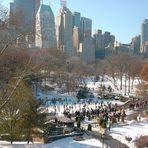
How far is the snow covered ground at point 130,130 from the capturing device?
33.2 m

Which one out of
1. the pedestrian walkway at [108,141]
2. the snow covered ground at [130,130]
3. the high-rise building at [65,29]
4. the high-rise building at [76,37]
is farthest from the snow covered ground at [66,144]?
the high-rise building at [76,37]

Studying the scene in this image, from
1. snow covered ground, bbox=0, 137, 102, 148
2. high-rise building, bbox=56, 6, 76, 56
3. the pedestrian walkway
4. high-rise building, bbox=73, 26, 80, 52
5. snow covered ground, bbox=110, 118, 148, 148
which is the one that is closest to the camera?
snow covered ground, bbox=0, 137, 102, 148

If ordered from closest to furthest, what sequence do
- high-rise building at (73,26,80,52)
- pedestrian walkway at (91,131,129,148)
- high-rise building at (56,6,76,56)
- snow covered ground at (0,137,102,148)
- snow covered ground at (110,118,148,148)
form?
snow covered ground at (0,137,102,148), pedestrian walkway at (91,131,129,148), snow covered ground at (110,118,148,148), high-rise building at (56,6,76,56), high-rise building at (73,26,80,52)

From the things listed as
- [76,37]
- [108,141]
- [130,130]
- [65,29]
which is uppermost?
[76,37]

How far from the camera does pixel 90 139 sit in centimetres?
3241

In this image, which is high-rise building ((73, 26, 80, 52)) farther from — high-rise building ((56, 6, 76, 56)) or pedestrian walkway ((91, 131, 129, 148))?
pedestrian walkway ((91, 131, 129, 148))

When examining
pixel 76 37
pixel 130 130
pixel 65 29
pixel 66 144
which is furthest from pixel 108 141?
pixel 76 37

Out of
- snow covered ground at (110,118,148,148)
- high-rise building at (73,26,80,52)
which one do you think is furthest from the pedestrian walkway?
high-rise building at (73,26,80,52)

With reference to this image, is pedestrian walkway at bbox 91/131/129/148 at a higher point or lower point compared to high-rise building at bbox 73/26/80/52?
lower

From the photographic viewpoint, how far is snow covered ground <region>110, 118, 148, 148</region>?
109ft

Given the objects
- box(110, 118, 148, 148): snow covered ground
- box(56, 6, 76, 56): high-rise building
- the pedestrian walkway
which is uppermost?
box(56, 6, 76, 56): high-rise building

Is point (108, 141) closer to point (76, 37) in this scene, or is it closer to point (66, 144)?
point (66, 144)

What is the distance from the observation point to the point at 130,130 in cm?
3719

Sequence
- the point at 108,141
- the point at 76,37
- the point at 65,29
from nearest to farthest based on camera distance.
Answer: the point at 108,141
the point at 65,29
the point at 76,37
